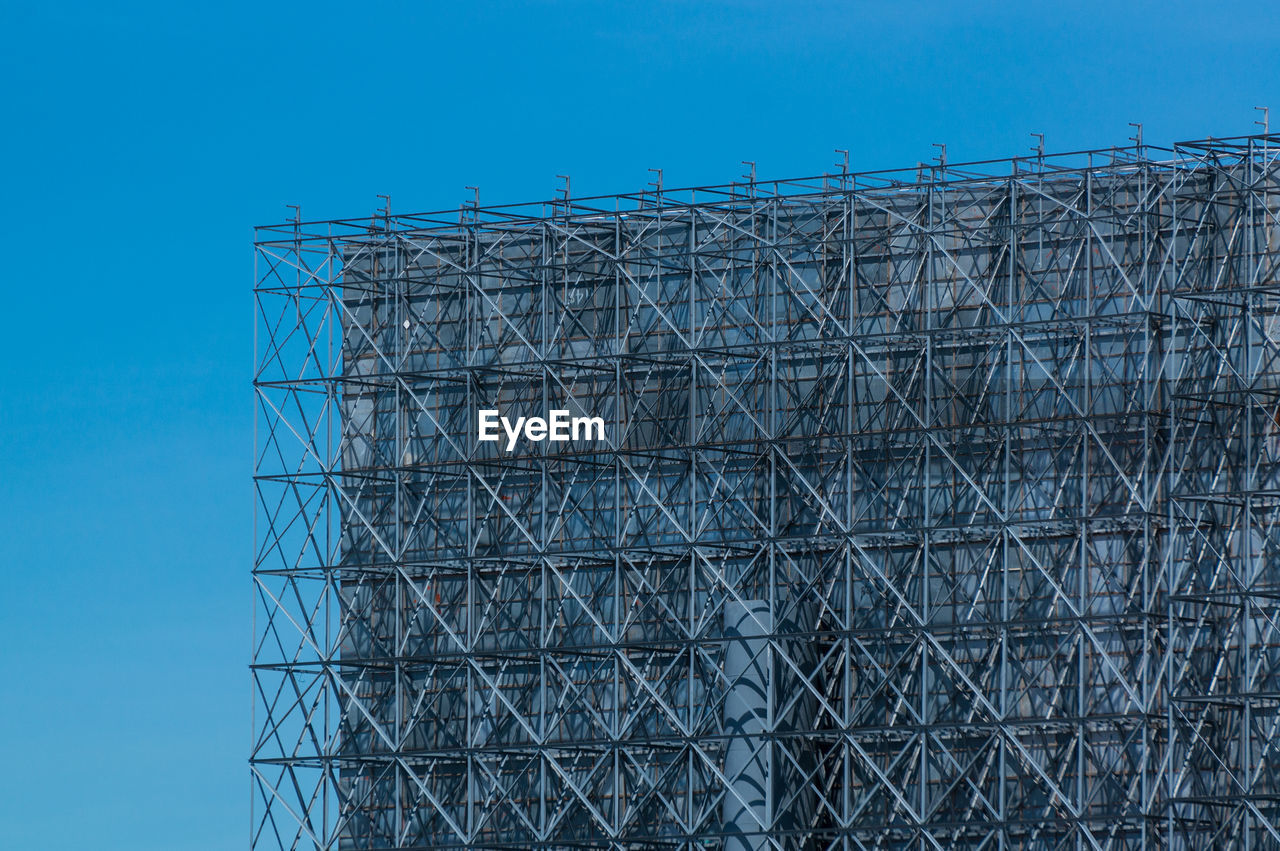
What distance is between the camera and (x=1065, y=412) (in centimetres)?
6297

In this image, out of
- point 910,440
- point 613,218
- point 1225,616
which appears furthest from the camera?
point 613,218

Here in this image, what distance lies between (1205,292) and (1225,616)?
7222 millimetres

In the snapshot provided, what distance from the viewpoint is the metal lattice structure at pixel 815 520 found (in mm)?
60438

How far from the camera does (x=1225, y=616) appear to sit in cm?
6000

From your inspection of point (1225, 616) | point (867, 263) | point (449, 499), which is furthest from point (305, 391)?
point (1225, 616)

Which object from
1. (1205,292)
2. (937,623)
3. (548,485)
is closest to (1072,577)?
(937,623)

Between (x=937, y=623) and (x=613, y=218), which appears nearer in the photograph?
(x=937, y=623)

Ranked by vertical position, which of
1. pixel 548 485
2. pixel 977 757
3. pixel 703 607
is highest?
pixel 548 485

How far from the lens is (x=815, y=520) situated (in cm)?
6512

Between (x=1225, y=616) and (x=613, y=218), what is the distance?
18644 mm

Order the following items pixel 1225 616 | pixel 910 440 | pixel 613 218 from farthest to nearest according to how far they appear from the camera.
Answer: pixel 613 218 → pixel 910 440 → pixel 1225 616

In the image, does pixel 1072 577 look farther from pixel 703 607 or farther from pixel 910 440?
pixel 703 607

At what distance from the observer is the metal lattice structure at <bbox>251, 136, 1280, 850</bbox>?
198ft

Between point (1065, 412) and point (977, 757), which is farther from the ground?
point (1065, 412)
